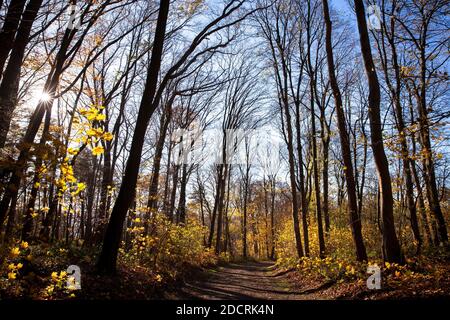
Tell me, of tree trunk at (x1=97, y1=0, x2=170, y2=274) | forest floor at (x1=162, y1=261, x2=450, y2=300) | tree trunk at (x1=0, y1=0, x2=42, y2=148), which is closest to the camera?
tree trunk at (x1=0, y1=0, x2=42, y2=148)

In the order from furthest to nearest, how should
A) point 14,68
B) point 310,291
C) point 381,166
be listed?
1. point 310,291
2. point 381,166
3. point 14,68

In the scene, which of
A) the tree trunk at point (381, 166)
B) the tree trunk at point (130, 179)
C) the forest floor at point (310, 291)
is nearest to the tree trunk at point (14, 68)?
the tree trunk at point (130, 179)

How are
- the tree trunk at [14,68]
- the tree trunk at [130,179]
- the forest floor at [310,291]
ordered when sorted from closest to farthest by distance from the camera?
the tree trunk at [14,68]
the forest floor at [310,291]
the tree trunk at [130,179]

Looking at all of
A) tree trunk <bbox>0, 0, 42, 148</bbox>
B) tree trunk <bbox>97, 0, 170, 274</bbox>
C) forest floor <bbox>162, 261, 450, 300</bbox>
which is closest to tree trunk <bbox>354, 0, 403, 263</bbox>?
forest floor <bbox>162, 261, 450, 300</bbox>

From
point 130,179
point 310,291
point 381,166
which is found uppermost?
point 381,166

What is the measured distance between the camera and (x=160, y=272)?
8.25 meters

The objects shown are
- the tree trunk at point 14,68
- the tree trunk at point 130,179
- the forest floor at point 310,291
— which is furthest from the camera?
the tree trunk at point 130,179

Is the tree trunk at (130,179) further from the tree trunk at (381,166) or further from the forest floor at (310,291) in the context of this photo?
the tree trunk at (381,166)

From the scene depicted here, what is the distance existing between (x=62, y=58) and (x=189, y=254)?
9.48m

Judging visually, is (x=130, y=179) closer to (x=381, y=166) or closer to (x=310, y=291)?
(x=310, y=291)

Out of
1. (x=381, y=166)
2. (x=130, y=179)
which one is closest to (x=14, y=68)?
(x=130, y=179)

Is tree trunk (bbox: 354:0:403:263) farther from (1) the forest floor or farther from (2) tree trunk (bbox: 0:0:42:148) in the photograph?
(2) tree trunk (bbox: 0:0:42:148)

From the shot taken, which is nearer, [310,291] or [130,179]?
[130,179]
